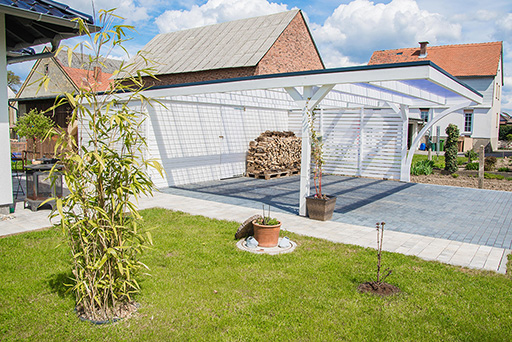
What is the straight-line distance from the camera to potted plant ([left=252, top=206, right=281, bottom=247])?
5387 mm

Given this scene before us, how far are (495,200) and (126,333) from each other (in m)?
9.41

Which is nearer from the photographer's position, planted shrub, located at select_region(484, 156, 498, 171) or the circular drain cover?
the circular drain cover

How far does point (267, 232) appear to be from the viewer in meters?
5.39

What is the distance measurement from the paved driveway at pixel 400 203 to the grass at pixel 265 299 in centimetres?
198

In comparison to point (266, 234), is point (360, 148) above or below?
above

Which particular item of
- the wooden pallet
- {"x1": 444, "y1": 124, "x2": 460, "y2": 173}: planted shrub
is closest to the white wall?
{"x1": 444, "y1": 124, "x2": 460, "y2": 173}: planted shrub

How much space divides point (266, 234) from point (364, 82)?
3.06 metres

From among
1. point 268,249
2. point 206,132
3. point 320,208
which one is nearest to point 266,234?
point 268,249

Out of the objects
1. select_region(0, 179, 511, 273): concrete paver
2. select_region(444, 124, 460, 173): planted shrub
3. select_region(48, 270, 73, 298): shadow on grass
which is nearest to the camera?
select_region(48, 270, 73, 298): shadow on grass

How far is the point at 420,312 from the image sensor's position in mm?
3607

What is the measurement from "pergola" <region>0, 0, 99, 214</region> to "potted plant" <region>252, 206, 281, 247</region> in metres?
4.33

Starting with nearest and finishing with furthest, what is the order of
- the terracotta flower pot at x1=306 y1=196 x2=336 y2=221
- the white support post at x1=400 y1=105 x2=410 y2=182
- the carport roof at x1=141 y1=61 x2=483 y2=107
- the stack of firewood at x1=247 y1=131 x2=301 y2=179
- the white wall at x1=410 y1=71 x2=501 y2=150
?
the carport roof at x1=141 y1=61 x2=483 y2=107 < the terracotta flower pot at x1=306 y1=196 x2=336 y2=221 < the white support post at x1=400 y1=105 x2=410 y2=182 < the stack of firewood at x1=247 y1=131 x2=301 y2=179 < the white wall at x1=410 y1=71 x2=501 y2=150

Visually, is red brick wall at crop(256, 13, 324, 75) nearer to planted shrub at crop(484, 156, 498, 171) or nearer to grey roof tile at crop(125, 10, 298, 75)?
grey roof tile at crop(125, 10, 298, 75)

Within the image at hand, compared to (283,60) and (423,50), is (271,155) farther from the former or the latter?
(423,50)
